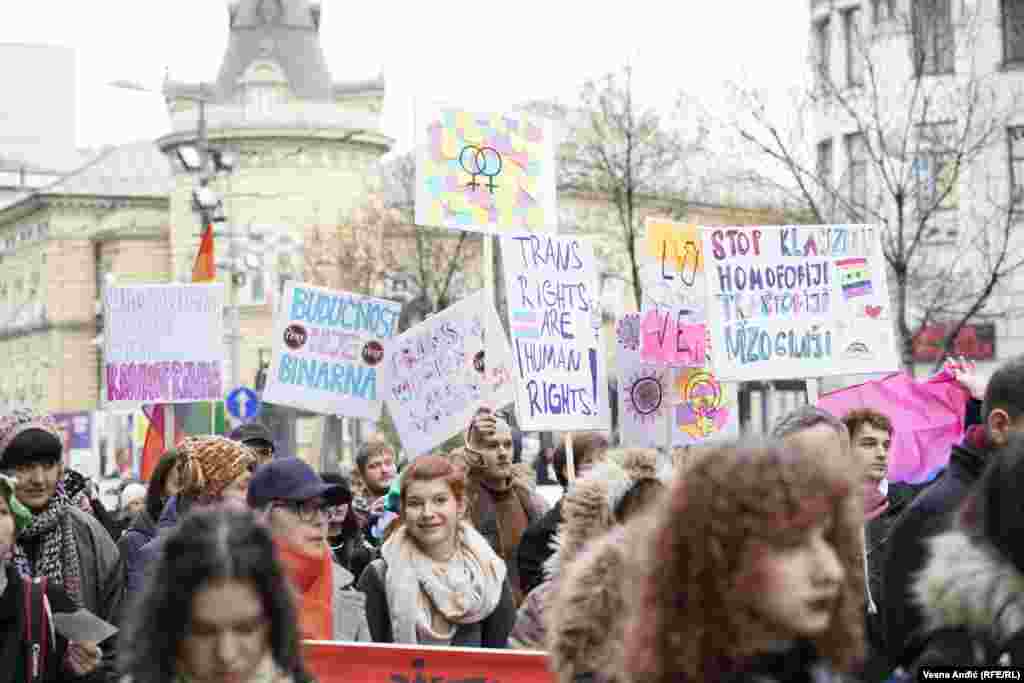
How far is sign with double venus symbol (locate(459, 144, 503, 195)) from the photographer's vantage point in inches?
495

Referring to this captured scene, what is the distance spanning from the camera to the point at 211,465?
27.4 ft

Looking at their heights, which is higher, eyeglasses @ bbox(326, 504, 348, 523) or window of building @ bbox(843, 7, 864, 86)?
window of building @ bbox(843, 7, 864, 86)

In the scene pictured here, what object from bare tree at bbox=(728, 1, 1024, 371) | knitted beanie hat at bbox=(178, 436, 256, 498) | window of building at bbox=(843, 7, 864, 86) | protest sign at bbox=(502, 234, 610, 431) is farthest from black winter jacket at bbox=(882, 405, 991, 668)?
window of building at bbox=(843, 7, 864, 86)

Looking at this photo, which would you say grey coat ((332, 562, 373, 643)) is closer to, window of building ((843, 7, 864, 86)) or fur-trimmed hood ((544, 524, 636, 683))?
fur-trimmed hood ((544, 524, 636, 683))

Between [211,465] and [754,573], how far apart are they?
4.90 metres

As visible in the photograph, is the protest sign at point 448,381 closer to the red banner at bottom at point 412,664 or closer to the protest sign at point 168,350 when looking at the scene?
the protest sign at point 168,350

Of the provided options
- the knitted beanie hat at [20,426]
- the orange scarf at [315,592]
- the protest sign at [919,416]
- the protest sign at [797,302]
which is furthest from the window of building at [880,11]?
the orange scarf at [315,592]

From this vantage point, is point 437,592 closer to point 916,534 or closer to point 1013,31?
point 916,534

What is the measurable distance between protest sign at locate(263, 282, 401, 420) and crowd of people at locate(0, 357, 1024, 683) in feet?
8.86

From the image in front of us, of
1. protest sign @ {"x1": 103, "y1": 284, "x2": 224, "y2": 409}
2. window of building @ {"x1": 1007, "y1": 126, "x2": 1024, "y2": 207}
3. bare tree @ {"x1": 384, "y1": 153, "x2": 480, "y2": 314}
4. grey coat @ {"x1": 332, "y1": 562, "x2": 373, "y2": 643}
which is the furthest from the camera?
bare tree @ {"x1": 384, "y1": 153, "x2": 480, "y2": 314}

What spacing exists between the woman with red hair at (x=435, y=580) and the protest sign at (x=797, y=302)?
4.22 m

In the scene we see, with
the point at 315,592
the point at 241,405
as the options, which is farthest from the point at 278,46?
the point at 315,592

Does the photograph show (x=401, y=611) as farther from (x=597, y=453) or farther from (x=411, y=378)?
(x=411, y=378)

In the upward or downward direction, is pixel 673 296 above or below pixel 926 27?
below
